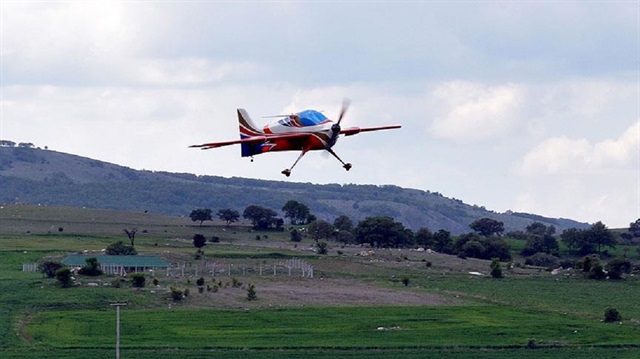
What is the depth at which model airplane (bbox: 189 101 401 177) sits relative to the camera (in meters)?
68.4

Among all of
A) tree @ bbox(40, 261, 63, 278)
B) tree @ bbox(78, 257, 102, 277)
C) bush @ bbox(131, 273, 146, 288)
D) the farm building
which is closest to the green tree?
bush @ bbox(131, 273, 146, 288)

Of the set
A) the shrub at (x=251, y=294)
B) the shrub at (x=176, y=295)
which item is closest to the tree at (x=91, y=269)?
the shrub at (x=176, y=295)

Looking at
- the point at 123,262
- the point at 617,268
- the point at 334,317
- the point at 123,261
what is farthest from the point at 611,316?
the point at 123,261

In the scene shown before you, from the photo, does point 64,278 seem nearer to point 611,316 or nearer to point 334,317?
point 334,317

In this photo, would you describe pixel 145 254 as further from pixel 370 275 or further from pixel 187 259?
pixel 370 275

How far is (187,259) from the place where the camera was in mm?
173500

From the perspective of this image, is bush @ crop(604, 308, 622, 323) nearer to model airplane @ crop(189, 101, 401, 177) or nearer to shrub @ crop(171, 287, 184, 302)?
shrub @ crop(171, 287, 184, 302)

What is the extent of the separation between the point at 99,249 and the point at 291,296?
50440 millimetres

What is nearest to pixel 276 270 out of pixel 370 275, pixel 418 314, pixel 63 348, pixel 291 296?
pixel 370 275

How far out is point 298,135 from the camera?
226 ft

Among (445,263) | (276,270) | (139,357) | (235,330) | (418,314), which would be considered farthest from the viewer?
(445,263)

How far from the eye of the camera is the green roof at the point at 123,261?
161 m

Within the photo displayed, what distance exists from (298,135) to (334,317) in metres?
57.3

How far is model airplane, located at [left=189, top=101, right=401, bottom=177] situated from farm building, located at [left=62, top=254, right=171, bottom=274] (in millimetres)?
88541
